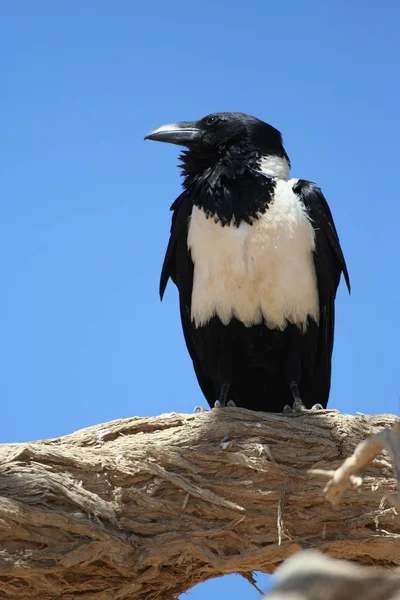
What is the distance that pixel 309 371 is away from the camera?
576 centimetres

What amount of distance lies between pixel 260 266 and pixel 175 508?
1.56m

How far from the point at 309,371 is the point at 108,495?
174cm

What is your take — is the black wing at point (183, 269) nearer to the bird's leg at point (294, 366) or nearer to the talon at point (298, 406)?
the bird's leg at point (294, 366)

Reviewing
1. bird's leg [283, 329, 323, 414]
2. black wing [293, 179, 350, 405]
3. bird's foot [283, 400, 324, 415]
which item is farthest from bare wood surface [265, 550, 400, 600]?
black wing [293, 179, 350, 405]

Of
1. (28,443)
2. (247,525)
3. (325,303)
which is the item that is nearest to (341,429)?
(247,525)

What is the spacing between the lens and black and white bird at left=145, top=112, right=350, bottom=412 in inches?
214

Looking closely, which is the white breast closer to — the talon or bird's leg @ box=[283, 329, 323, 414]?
bird's leg @ box=[283, 329, 323, 414]

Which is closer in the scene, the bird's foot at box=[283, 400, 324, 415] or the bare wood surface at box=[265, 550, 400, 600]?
the bare wood surface at box=[265, 550, 400, 600]

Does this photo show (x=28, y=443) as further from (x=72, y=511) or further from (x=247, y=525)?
(x=247, y=525)

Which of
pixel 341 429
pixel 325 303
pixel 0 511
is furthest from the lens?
pixel 325 303

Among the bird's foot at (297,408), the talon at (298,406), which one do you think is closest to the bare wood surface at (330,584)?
the bird's foot at (297,408)

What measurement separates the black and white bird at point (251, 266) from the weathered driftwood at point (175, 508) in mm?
730

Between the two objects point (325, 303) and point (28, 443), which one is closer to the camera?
point (28, 443)

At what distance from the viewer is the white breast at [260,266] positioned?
213 inches
